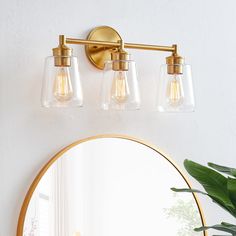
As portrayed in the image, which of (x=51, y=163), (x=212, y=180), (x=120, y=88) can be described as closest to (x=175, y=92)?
(x=120, y=88)

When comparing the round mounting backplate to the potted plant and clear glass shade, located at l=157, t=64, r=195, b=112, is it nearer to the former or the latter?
clear glass shade, located at l=157, t=64, r=195, b=112

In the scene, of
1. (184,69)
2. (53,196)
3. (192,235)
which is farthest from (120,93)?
(192,235)

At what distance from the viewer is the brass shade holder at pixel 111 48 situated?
4.59 feet

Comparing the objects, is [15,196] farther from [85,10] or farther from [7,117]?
[85,10]

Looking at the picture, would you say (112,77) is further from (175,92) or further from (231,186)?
(231,186)

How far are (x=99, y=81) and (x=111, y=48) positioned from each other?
101 mm

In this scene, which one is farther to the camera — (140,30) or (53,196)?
(140,30)

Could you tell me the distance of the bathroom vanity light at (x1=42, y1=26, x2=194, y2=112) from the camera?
134cm

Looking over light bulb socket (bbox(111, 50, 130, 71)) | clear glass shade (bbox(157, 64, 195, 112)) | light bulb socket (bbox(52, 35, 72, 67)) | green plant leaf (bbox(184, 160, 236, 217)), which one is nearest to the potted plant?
green plant leaf (bbox(184, 160, 236, 217))

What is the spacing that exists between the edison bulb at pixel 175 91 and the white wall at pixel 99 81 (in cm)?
10

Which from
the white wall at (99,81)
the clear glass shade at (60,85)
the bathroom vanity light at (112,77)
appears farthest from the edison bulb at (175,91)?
the clear glass shade at (60,85)

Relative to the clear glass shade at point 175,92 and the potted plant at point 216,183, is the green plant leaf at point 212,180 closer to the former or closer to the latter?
the potted plant at point 216,183

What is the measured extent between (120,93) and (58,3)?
0.31 metres

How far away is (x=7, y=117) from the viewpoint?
137 cm
